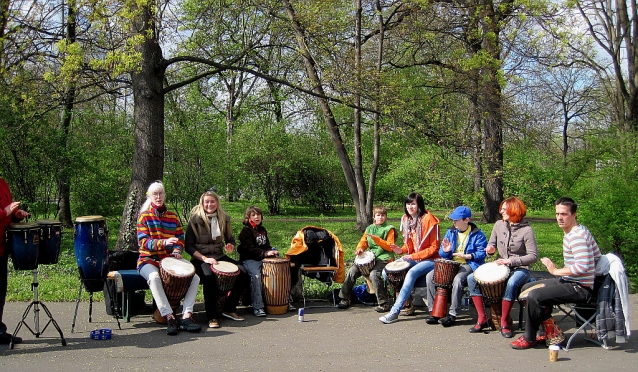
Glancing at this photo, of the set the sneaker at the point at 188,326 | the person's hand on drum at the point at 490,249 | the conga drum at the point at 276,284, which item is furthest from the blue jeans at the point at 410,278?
the sneaker at the point at 188,326

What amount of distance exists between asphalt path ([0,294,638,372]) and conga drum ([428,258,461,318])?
24 centimetres

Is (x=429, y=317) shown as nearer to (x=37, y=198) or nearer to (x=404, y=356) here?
(x=404, y=356)

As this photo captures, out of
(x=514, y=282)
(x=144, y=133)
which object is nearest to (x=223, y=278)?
(x=514, y=282)

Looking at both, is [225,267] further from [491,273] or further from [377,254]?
[491,273]

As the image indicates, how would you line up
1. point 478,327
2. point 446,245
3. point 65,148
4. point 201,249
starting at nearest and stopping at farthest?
point 478,327
point 446,245
point 201,249
point 65,148

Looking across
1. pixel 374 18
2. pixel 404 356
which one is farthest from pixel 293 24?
pixel 404 356

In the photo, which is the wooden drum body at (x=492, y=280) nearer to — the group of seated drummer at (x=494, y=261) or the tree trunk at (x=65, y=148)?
the group of seated drummer at (x=494, y=261)

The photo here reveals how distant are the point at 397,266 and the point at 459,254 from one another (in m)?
0.78

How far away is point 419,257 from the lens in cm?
756

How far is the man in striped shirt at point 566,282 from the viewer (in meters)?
5.89

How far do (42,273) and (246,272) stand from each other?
4.62m

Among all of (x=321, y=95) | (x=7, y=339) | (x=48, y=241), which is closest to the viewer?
(x=7, y=339)

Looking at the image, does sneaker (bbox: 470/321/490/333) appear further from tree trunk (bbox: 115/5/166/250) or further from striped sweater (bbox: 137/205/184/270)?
tree trunk (bbox: 115/5/166/250)

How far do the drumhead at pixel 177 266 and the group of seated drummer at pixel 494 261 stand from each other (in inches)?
84.2
